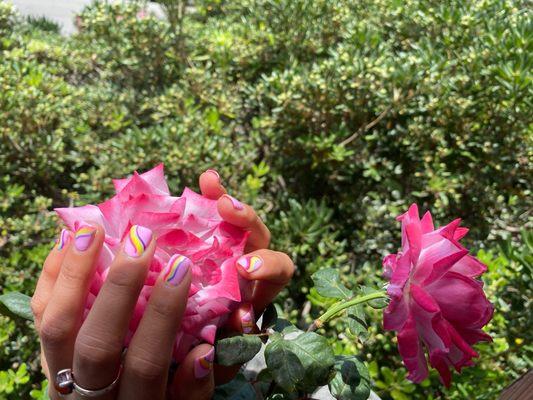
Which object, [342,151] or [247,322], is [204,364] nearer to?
[247,322]

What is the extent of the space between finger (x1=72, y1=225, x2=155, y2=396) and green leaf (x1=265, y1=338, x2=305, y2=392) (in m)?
0.22

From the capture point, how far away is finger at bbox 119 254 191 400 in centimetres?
67

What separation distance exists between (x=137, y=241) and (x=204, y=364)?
0.20 metres

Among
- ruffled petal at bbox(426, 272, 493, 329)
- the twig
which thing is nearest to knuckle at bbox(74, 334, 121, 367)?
ruffled petal at bbox(426, 272, 493, 329)

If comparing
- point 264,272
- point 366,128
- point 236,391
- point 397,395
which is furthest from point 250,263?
point 366,128

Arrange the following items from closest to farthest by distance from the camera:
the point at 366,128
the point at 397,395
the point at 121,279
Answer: the point at 121,279
the point at 397,395
the point at 366,128

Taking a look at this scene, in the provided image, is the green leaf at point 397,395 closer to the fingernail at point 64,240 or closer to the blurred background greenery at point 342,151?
the blurred background greenery at point 342,151

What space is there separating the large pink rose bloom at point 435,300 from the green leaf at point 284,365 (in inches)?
5.9

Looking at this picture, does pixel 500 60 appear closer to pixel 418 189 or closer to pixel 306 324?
pixel 418 189

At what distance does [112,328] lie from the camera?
26.3 inches

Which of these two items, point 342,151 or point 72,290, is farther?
point 342,151

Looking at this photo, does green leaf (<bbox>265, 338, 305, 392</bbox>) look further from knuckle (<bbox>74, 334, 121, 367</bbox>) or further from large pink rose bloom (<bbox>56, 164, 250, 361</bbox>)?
knuckle (<bbox>74, 334, 121, 367</bbox>)

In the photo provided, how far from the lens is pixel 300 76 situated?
2594 millimetres

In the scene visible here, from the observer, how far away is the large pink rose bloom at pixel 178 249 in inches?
28.6
